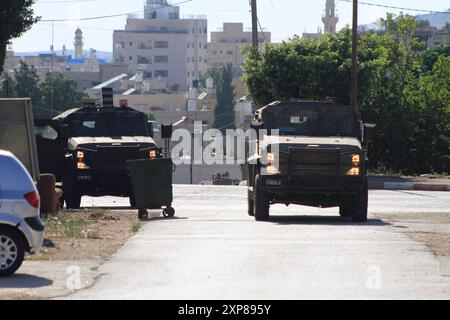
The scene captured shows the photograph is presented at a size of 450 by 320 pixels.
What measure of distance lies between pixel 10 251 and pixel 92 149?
1284 centimetres

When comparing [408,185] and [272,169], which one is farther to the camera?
[408,185]

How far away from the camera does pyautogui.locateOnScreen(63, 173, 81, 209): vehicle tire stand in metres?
27.2

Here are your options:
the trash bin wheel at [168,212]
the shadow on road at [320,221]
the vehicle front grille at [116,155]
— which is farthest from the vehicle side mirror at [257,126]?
the vehicle front grille at [116,155]

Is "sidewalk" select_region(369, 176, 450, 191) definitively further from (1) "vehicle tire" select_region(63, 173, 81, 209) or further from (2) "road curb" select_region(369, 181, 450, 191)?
(1) "vehicle tire" select_region(63, 173, 81, 209)

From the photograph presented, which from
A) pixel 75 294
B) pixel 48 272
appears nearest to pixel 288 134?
pixel 48 272

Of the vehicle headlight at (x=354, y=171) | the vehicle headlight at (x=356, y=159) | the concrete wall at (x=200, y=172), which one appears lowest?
the concrete wall at (x=200, y=172)

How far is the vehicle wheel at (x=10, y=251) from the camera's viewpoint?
47.7 feet

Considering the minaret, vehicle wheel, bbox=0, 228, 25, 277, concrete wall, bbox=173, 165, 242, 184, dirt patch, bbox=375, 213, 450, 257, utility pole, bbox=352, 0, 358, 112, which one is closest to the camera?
vehicle wheel, bbox=0, 228, 25, 277

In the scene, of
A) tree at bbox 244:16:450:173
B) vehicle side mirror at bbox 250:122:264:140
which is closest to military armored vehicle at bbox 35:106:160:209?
vehicle side mirror at bbox 250:122:264:140

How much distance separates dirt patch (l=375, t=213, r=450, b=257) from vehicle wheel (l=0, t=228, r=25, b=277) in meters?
6.33

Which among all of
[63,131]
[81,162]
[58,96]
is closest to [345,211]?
[81,162]

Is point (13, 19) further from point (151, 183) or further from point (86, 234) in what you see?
point (86, 234)

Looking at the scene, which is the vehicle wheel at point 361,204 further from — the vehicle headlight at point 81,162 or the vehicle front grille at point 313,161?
the vehicle headlight at point 81,162

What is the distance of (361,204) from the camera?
23.5m
